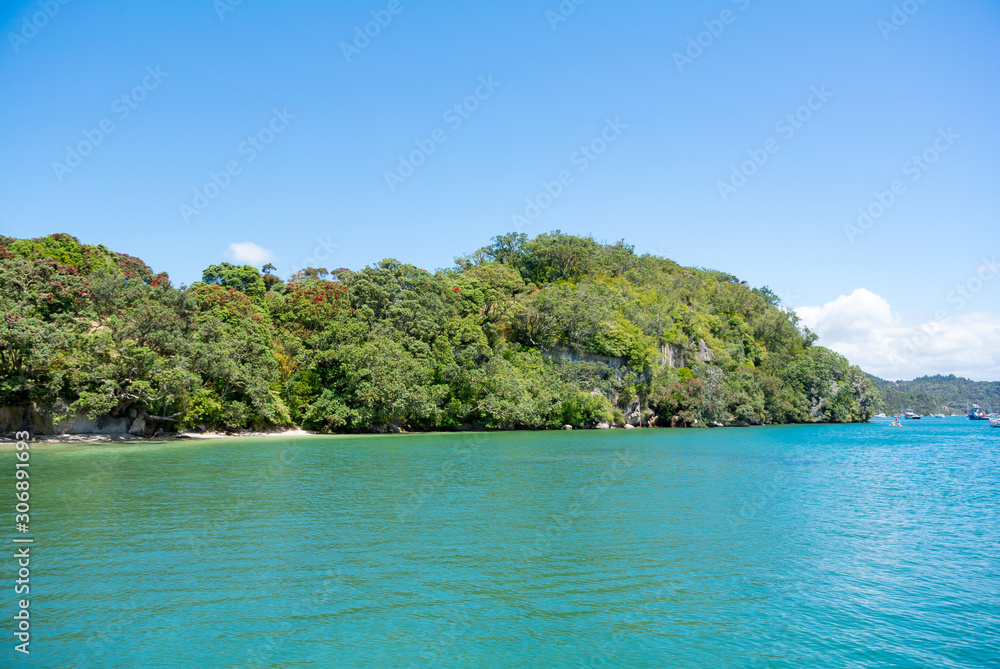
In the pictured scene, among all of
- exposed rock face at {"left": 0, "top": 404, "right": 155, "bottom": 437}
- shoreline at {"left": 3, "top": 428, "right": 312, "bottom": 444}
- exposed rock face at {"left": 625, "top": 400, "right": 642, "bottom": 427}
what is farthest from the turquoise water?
exposed rock face at {"left": 625, "top": 400, "right": 642, "bottom": 427}

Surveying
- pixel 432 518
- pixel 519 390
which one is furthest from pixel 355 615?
pixel 519 390

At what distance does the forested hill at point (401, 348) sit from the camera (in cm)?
4025

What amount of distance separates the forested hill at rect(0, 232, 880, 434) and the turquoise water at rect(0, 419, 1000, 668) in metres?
16.7

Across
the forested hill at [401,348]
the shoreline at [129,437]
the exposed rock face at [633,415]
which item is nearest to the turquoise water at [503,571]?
the shoreline at [129,437]

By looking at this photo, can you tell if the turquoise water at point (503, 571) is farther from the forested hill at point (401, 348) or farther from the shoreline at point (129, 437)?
the forested hill at point (401, 348)

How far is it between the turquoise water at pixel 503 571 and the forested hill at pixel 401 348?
16.7 meters

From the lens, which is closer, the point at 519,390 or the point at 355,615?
the point at 355,615

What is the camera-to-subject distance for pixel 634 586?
11820mm

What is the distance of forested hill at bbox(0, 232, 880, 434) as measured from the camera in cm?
4025

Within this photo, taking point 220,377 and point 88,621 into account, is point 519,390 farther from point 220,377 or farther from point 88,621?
point 88,621

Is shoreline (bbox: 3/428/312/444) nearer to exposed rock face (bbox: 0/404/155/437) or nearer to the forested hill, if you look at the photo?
exposed rock face (bbox: 0/404/155/437)

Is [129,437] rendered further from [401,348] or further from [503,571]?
[503,571]

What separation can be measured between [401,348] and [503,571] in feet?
147

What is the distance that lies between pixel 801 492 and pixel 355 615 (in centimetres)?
1960
